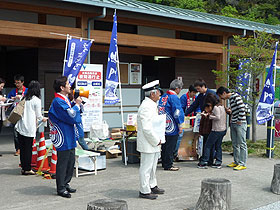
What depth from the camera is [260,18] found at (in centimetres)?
3206

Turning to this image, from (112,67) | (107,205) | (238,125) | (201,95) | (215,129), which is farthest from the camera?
(112,67)

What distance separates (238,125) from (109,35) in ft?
15.5

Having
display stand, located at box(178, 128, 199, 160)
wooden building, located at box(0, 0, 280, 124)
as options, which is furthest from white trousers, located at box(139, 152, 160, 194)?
wooden building, located at box(0, 0, 280, 124)

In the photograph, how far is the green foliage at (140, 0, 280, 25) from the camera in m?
30.3

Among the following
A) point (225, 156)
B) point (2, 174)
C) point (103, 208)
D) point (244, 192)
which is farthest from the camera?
point (225, 156)

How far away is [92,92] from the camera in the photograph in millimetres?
10438

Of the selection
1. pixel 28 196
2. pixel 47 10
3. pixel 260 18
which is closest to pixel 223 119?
pixel 28 196

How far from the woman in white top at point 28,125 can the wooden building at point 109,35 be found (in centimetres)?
258

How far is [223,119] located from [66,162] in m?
3.63

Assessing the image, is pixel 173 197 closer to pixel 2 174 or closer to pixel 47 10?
pixel 2 174

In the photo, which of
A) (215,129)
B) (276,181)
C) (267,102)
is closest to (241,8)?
(267,102)

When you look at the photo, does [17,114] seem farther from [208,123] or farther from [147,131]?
[208,123]

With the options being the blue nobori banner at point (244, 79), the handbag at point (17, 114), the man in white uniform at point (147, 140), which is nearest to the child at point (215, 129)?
the man in white uniform at point (147, 140)

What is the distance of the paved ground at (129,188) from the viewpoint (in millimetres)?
5520
